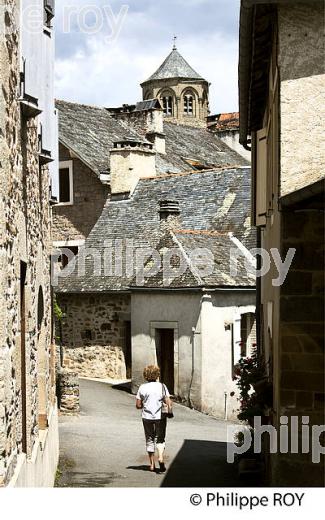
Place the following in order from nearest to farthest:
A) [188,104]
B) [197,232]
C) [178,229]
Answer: [197,232] < [178,229] < [188,104]

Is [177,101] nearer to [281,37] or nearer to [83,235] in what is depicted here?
[83,235]

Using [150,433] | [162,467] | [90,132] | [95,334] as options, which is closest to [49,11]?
[150,433]

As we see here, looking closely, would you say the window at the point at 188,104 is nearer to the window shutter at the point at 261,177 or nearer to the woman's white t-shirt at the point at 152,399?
the window shutter at the point at 261,177

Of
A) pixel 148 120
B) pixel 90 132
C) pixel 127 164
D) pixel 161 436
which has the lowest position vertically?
pixel 161 436

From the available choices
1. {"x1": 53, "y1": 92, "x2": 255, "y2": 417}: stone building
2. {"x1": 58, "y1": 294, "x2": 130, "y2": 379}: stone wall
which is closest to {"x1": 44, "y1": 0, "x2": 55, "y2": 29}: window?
{"x1": 53, "y1": 92, "x2": 255, "y2": 417}: stone building

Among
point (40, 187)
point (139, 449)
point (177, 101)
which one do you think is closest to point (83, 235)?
point (139, 449)

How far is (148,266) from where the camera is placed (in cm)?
2097

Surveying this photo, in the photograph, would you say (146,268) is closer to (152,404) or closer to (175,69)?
(152,404)

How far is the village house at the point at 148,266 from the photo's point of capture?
19406 mm

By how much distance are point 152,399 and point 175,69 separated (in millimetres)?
57812

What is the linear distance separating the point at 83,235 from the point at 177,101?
38.6 meters

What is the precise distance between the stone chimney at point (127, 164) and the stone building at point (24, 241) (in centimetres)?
1634

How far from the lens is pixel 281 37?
299 inches

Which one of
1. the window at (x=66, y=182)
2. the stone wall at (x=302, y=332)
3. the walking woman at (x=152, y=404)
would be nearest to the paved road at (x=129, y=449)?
the walking woman at (x=152, y=404)
